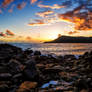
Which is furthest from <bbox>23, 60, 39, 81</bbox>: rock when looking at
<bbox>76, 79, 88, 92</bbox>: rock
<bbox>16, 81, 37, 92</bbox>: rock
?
<bbox>76, 79, 88, 92</bbox>: rock

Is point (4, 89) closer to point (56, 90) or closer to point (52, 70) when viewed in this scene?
point (56, 90)

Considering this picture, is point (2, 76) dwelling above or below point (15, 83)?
above

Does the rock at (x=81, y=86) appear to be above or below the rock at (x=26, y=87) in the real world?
above

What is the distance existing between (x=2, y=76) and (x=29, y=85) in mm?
1948

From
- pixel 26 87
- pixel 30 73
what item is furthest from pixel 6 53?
pixel 26 87

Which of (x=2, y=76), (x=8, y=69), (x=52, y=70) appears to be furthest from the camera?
(x=52, y=70)

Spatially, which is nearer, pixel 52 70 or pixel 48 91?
pixel 48 91

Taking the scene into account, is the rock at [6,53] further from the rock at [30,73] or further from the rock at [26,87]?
the rock at [26,87]

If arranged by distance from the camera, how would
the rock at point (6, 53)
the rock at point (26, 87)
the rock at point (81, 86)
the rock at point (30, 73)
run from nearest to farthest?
the rock at point (81, 86), the rock at point (26, 87), the rock at point (30, 73), the rock at point (6, 53)

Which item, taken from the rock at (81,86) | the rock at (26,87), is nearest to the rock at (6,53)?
the rock at (26,87)

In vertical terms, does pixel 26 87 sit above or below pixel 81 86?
below

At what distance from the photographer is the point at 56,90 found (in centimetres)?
615

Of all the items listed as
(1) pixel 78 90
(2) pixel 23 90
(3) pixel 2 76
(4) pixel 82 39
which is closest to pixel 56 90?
(1) pixel 78 90

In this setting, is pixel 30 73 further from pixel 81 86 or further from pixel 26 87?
pixel 81 86
